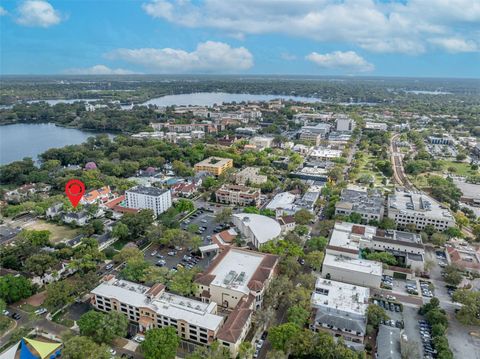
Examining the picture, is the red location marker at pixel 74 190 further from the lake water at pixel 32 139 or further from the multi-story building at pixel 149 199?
the lake water at pixel 32 139

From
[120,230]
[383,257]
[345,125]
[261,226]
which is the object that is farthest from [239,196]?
[345,125]

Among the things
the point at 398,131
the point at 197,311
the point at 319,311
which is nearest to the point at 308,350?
the point at 319,311

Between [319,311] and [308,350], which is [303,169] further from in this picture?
[308,350]

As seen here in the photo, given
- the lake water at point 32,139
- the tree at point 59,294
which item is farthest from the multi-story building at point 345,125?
the tree at point 59,294

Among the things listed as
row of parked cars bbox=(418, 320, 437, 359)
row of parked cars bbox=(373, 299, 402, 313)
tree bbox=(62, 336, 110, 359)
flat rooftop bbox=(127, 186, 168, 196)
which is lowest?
row of parked cars bbox=(373, 299, 402, 313)

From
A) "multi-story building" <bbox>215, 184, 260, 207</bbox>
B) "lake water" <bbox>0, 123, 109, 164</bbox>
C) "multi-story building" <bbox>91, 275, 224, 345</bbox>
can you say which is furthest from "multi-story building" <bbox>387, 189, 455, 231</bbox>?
"lake water" <bbox>0, 123, 109, 164</bbox>

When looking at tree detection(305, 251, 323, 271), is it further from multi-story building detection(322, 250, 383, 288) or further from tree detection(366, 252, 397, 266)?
tree detection(366, 252, 397, 266)
